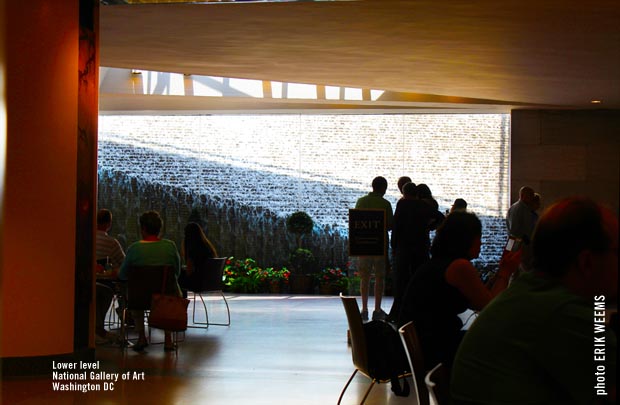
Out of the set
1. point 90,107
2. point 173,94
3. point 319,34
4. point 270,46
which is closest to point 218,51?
point 270,46

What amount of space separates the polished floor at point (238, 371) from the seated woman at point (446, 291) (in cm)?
186

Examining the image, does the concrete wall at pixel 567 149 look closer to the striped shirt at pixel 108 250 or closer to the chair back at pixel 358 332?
the striped shirt at pixel 108 250

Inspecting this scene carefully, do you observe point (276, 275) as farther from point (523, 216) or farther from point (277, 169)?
point (523, 216)

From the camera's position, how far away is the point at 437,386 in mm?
2518

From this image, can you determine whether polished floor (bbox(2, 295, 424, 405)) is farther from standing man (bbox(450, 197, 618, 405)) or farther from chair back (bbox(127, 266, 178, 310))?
standing man (bbox(450, 197, 618, 405))

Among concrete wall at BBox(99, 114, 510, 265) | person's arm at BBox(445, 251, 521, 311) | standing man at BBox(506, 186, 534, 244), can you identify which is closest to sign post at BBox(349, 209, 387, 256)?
standing man at BBox(506, 186, 534, 244)

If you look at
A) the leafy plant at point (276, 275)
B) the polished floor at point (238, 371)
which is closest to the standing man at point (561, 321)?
the polished floor at point (238, 371)

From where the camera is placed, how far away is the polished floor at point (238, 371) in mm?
5675

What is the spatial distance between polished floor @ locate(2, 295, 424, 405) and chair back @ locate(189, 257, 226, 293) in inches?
18.3

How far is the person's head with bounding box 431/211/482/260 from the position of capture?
385cm

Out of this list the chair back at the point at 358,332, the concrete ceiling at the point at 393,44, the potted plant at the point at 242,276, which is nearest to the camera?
the chair back at the point at 358,332

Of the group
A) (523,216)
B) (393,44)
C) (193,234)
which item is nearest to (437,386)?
(393,44)

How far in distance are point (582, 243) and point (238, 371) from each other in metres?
5.10

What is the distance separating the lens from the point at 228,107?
15070 millimetres
